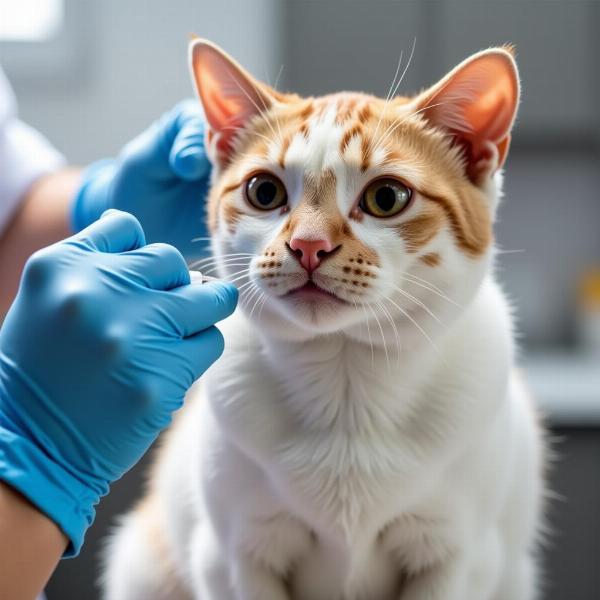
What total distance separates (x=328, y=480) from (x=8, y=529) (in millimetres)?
341

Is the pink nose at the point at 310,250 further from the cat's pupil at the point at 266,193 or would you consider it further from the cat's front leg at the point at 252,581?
the cat's front leg at the point at 252,581

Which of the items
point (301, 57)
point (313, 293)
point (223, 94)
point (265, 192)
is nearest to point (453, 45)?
point (301, 57)

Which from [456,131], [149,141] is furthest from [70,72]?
[456,131]

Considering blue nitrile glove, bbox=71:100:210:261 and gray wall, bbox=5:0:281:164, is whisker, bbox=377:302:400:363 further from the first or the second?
gray wall, bbox=5:0:281:164

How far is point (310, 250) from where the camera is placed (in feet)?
2.48

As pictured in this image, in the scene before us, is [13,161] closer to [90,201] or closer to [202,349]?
[90,201]

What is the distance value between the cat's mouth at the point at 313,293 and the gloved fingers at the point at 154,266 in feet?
0.45

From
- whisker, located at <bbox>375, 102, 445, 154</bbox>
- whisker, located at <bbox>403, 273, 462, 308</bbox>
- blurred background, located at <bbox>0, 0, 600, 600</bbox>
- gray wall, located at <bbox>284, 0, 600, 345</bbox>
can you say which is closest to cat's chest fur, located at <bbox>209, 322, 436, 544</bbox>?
whisker, located at <bbox>403, 273, 462, 308</bbox>

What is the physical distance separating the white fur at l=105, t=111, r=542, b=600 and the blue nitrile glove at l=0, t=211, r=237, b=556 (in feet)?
0.42

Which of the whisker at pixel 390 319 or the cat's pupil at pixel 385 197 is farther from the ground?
the cat's pupil at pixel 385 197

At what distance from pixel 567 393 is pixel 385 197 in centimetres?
130

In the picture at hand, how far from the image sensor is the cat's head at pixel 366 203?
2.56ft

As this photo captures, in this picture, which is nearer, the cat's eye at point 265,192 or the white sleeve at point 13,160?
the cat's eye at point 265,192

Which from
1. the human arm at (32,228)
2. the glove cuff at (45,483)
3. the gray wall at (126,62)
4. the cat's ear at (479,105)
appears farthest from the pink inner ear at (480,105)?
the gray wall at (126,62)
